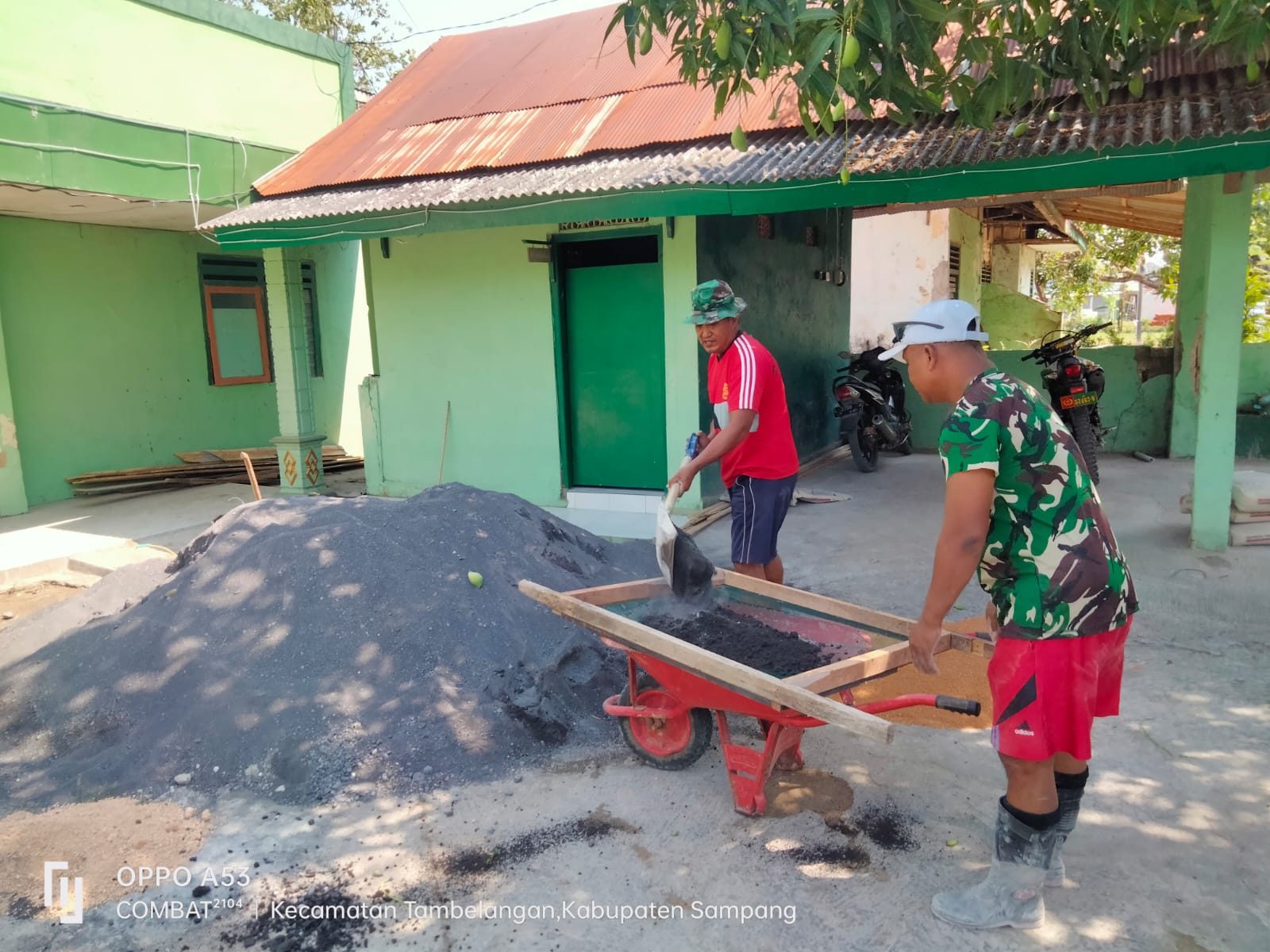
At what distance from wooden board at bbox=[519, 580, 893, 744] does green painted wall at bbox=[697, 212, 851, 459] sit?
14.9 feet

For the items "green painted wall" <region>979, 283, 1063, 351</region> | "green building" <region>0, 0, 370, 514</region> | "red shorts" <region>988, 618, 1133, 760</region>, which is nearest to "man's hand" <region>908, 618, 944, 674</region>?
"red shorts" <region>988, 618, 1133, 760</region>

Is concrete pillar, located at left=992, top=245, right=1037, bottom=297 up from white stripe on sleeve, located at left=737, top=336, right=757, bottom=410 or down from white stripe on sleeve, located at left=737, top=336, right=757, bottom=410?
up

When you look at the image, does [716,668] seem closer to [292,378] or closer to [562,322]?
[562,322]

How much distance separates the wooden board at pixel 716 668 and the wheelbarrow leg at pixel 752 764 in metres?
0.32

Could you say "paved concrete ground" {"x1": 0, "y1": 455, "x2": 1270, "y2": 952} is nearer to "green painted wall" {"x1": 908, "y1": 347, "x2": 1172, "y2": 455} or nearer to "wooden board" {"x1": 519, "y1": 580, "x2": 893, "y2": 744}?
"wooden board" {"x1": 519, "y1": 580, "x2": 893, "y2": 744}

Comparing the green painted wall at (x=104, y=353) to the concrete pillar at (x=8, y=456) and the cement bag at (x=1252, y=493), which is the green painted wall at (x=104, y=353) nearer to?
the concrete pillar at (x=8, y=456)

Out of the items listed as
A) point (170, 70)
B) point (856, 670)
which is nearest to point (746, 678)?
point (856, 670)

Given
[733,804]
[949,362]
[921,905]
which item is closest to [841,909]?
[921,905]

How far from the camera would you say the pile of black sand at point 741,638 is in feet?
11.3

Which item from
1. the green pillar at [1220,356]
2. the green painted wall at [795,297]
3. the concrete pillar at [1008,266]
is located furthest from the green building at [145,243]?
the concrete pillar at [1008,266]

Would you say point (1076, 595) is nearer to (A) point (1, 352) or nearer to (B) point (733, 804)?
(B) point (733, 804)

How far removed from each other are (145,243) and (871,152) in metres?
9.33

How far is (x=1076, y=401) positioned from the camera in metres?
8.41

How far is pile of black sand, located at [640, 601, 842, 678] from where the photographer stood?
11.3 ft
